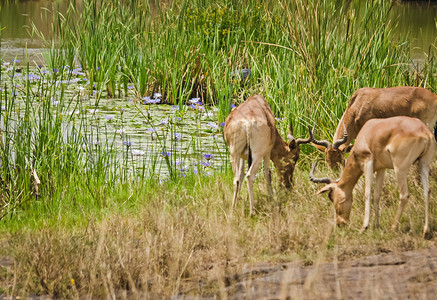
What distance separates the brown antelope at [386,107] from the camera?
6625mm

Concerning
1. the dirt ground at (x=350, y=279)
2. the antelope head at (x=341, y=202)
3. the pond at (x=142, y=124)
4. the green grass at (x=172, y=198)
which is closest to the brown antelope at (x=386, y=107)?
the green grass at (x=172, y=198)

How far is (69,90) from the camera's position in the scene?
416 inches

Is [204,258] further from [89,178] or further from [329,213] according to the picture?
[89,178]

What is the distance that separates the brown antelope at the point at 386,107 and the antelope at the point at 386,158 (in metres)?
1.14

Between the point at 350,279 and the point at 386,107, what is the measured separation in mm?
3064

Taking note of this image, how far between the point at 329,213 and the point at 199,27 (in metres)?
6.10

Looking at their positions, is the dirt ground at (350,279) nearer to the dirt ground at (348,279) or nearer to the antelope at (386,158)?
the dirt ground at (348,279)

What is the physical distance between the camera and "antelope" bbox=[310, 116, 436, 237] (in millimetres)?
4766

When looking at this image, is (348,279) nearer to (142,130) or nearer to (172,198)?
(172,198)

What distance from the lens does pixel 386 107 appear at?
6793mm

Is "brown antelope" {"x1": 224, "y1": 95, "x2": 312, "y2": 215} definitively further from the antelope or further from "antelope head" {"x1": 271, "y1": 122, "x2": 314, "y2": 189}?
the antelope

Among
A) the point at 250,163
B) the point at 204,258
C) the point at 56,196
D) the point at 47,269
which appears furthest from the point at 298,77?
the point at 47,269

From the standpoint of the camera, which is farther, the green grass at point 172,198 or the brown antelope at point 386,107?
the brown antelope at point 386,107

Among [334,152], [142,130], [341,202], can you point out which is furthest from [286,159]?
[142,130]
